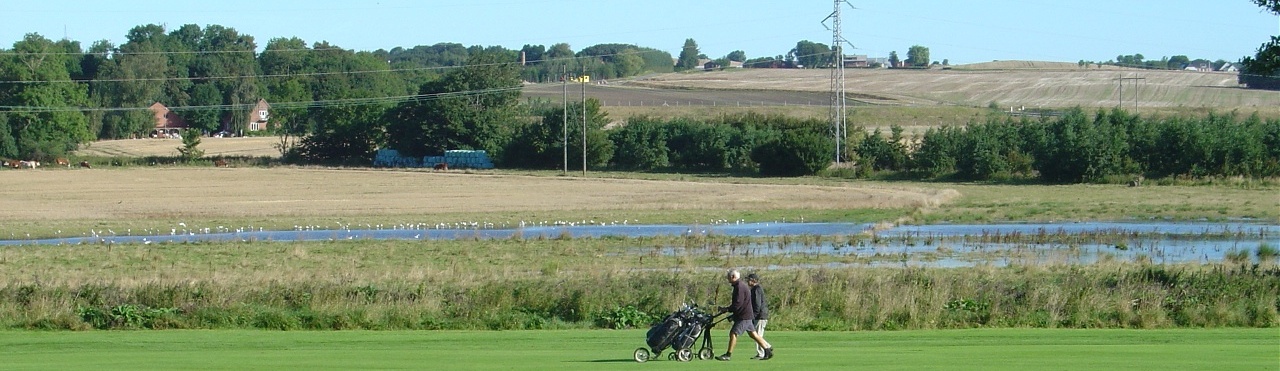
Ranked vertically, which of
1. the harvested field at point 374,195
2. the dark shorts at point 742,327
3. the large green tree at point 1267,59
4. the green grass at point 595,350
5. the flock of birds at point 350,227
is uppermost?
the large green tree at point 1267,59

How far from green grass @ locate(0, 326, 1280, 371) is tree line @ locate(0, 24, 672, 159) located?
3652 inches

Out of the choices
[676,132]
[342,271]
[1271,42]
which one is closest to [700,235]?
[342,271]

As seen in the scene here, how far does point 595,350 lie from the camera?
63.4ft

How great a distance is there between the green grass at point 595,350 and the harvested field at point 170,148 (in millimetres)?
101731

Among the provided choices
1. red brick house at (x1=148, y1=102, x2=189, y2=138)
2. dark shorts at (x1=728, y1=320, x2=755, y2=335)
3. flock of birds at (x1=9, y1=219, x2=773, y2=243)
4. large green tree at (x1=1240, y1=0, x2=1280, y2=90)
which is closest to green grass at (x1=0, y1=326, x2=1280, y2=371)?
dark shorts at (x1=728, y1=320, x2=755, y2=335)

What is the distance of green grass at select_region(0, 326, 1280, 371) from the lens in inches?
666

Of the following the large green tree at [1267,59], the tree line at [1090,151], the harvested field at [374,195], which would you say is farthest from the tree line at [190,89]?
the large green tree at [1267,59]

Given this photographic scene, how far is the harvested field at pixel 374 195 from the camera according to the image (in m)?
60.1

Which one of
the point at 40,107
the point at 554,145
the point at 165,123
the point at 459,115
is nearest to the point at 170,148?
the point at 40,107

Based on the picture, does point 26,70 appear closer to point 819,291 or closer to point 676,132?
point 676,132

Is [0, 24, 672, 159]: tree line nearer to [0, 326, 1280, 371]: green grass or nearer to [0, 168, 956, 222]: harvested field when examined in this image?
[0, 168, 956, 222]: harvested field

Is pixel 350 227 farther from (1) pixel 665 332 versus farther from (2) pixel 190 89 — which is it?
(2) pixel 190 89

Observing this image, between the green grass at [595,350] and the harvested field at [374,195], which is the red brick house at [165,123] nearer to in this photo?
the harvested field at [374,195]

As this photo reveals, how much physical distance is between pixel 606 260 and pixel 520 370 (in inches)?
770
